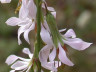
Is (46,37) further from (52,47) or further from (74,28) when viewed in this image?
(74,28)

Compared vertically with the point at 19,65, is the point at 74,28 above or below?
below

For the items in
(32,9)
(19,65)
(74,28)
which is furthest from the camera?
(74,28)

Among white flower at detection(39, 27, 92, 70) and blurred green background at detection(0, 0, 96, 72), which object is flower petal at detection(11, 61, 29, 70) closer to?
white flower at detection(39, 27, 92, 70)

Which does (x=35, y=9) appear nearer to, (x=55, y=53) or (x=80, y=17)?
(x=55, y=53)

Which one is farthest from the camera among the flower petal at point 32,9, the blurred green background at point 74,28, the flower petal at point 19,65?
the blurred green background at point 74,28

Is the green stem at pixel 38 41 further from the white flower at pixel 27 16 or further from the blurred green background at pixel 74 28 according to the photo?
the blurred green background at pixel 74 28

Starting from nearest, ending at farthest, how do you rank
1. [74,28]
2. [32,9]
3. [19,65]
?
1. [32,9]
2. [19,65]
3. [74,28]

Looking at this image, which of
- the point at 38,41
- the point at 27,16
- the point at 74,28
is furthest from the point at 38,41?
the point at 74,28

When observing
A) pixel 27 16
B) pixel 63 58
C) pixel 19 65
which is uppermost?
pixel 27 16

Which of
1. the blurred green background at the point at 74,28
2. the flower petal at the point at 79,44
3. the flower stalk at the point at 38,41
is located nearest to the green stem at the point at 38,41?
Answer: the flower stalk at the point at 38,41

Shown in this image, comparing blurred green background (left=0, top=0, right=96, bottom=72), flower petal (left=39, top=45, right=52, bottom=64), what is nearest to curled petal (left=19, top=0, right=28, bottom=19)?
flower petal (left=39, top=45, right=52, bottom=64)
